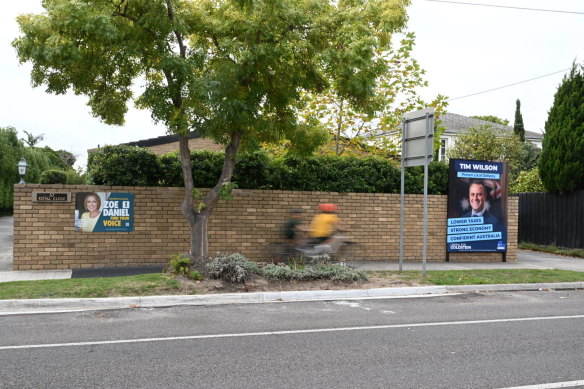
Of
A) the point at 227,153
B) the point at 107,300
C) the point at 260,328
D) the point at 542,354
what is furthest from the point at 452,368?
the point at 227,153

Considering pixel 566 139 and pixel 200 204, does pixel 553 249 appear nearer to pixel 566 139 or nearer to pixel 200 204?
pixel 566 139

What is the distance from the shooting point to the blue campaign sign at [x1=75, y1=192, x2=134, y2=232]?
11508mm

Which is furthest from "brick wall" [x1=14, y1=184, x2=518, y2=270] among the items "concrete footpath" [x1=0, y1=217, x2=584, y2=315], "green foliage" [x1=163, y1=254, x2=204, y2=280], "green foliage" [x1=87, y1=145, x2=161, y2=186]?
"green foliage" [x1=163, y1=254, x2=204, y2=280]

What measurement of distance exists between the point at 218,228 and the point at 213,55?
13.7 feet

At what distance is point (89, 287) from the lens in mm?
8812

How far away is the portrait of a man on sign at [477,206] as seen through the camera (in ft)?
46.3

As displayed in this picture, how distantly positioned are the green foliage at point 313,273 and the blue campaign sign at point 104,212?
12.4ft

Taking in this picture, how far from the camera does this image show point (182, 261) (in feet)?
32.9

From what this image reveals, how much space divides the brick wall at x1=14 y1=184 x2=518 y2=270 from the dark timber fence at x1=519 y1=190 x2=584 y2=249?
13.7 feet

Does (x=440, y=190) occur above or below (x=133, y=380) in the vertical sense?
above

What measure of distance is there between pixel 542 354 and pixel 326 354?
238 cm

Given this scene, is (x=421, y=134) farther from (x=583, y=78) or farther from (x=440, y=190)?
(x=583, y=78)

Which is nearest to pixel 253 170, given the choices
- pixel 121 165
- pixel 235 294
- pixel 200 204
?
pixel 200 204

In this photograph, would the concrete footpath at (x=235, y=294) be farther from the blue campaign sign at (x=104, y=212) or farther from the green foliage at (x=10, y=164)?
the green foliage at (x=10, y=164)
